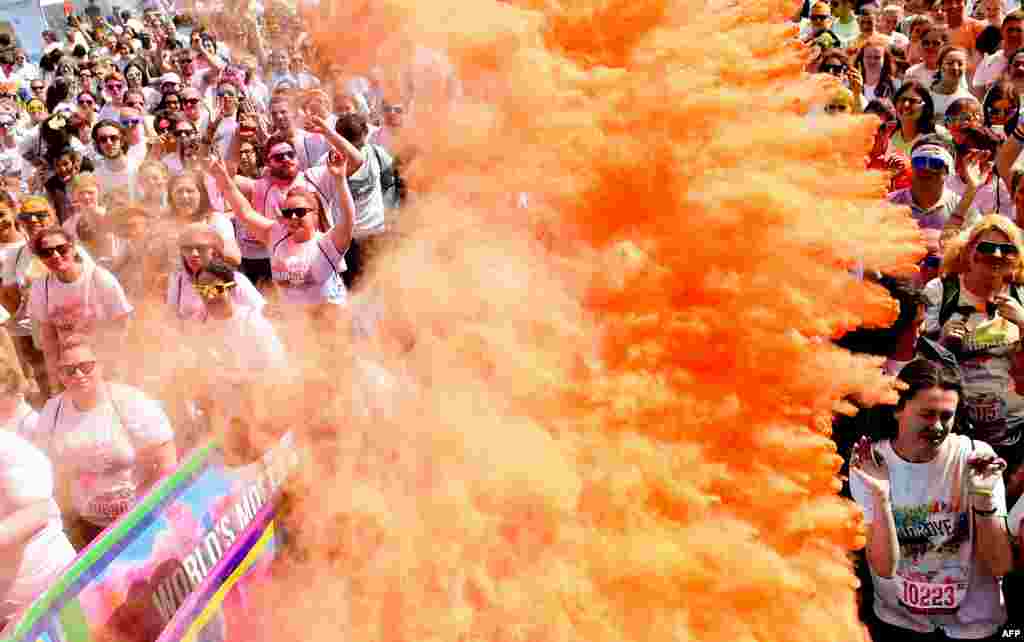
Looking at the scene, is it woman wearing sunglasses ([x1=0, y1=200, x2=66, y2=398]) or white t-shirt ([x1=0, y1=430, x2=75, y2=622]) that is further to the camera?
woman wearing sunglasses ([x1=0, y1=200, x2=66, y2=398])

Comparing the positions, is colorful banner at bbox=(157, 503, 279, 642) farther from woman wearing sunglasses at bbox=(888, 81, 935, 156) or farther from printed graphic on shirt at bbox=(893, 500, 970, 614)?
woman wearing sunglasses at bbox=(888, 81, 935, 156)

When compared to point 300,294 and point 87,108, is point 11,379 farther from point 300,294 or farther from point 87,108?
point 87,108

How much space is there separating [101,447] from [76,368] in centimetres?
36

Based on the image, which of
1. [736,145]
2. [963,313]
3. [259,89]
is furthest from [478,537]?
[259,89]

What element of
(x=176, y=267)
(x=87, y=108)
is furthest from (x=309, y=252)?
(x=87, y=108)

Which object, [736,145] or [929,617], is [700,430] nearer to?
[736,145]

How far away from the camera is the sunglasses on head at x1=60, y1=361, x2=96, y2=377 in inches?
Answer: 155

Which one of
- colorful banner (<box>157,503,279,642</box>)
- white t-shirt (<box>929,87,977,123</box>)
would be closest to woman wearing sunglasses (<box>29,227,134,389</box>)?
colorful banner (<box>157,503,279,642</box>)

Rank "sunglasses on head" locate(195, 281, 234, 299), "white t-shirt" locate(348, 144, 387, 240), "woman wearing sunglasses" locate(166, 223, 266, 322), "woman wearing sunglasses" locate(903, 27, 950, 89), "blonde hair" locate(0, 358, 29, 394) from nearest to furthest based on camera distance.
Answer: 1. "blonde hair" locate(0, 358, 29, 394)
2. "sunglasses on head" locate(195, 281, 234, 299)
3. "woman wearing sunglasses" locate(166, 223, 266, 322)
4. "white t-shirt" locate(348, 144, 387, 240)
5. "woman wearing sunglasses" locate(903, 27, 950, 89)

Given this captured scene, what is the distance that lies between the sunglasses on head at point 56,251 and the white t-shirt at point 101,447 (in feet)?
5.43

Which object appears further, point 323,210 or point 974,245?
point 323,210

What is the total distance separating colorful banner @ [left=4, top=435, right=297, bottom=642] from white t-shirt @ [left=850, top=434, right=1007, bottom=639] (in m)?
2.54

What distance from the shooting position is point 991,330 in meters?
4.48

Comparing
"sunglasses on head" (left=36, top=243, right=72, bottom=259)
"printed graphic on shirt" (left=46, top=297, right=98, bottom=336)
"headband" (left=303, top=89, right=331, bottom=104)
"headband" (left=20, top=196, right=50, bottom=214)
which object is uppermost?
"headband" (left=303, top=89, right=331, bottom=104)
